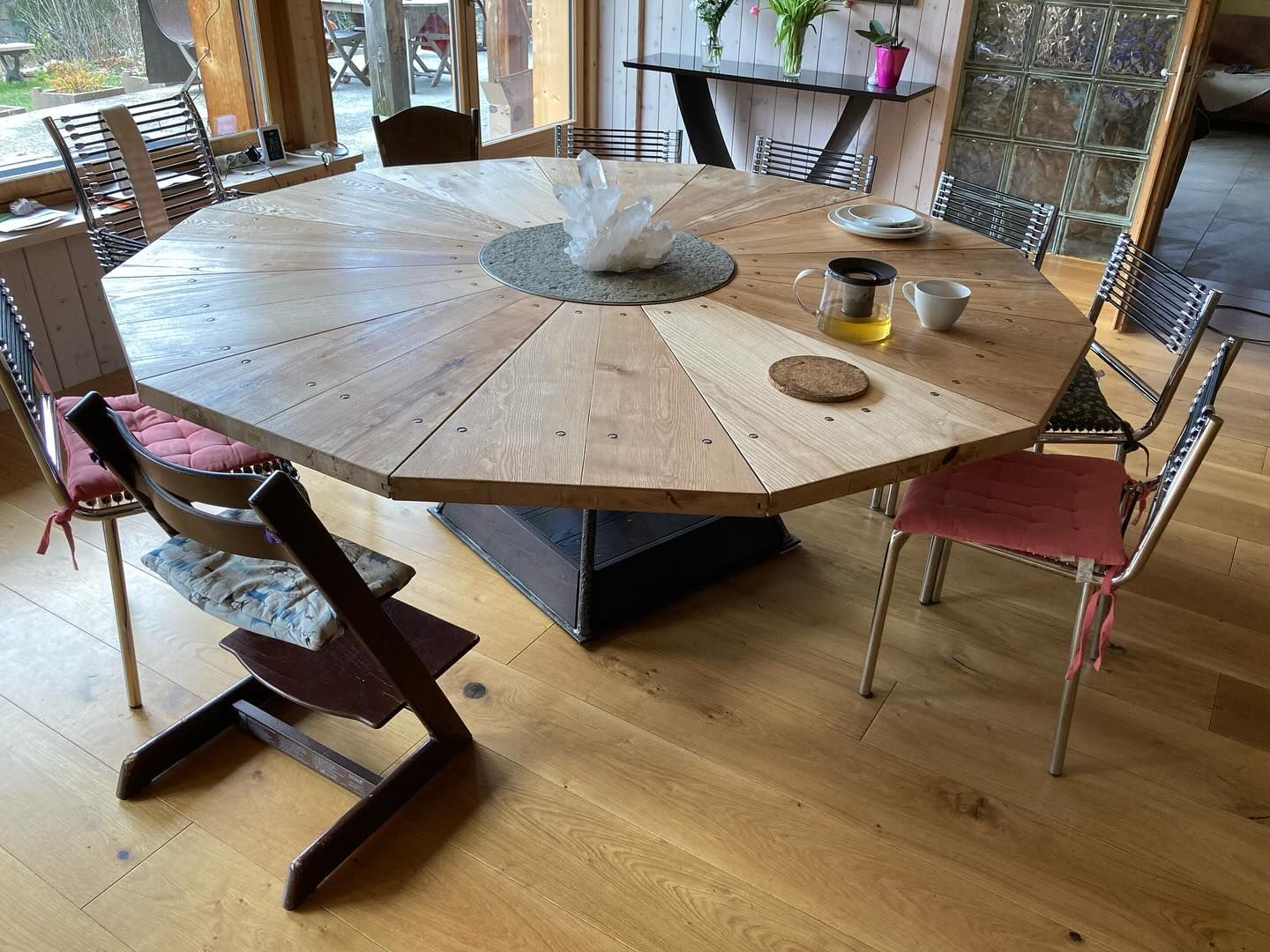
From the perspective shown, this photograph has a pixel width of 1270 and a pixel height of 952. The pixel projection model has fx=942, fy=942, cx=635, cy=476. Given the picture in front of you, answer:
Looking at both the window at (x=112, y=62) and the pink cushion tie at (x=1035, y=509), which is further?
the window at (x=112, y=62)

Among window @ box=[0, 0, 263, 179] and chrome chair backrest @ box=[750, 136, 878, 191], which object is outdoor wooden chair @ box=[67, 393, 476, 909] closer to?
chrome chair backrest @ box=[750, 136, 878, 191]

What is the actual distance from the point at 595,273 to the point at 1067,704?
125cm

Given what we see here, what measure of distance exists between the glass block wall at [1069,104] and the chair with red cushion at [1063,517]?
2637 millimetres

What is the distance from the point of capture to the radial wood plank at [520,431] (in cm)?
129

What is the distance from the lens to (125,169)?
9.01 ft

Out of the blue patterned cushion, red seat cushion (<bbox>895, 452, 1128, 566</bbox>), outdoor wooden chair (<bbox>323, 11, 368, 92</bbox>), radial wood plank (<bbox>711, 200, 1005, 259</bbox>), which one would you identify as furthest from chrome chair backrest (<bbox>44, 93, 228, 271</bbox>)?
red seat cushion (<bbox>895, 452, 1128, 566</bbox>)

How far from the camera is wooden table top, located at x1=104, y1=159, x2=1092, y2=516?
4.33 feet

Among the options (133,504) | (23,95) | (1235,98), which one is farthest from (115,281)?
(1235,98)

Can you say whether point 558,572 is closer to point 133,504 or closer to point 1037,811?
point 133,504

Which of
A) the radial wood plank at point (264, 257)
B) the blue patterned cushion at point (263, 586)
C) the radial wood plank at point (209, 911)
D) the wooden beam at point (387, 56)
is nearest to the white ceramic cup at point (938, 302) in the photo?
the radial wood plank at point (264, 257)

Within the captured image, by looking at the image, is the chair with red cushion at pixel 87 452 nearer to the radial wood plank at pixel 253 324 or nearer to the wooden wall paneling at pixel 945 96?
the radial wood plank at pixel 253 324

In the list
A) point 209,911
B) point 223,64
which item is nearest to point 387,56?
point 223,64

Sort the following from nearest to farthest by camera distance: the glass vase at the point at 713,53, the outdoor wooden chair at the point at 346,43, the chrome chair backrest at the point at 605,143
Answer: the chrome chair backrest at the point at 605,143 → the outdoor wooden chair at the point at 346,43 → the glass vase at the point at 713,53

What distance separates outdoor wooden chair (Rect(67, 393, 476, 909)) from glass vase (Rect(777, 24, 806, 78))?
11.1 ft
